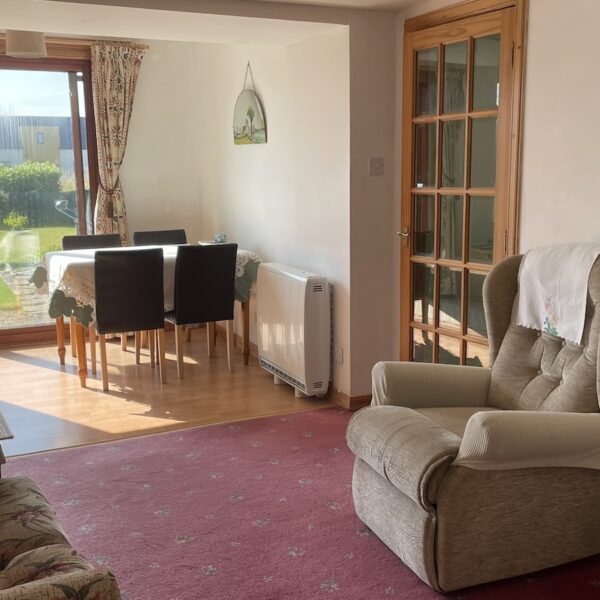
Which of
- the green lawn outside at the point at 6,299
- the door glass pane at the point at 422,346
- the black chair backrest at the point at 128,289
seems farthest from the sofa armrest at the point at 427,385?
the green lawn outside at the point at 6,299

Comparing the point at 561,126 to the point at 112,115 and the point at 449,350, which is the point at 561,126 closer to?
the point at 449,350

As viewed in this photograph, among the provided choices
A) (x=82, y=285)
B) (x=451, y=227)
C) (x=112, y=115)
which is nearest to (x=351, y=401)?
(x=451, y=227)

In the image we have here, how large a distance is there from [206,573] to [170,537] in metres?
0.32

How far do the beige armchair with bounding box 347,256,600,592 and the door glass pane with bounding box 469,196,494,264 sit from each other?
2.75 ft

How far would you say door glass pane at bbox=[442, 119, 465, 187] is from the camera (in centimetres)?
371

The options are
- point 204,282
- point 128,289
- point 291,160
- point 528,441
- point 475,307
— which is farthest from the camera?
point 204,282

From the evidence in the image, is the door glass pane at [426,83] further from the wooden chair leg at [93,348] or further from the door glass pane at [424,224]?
the wooden chair leg at [93,348]

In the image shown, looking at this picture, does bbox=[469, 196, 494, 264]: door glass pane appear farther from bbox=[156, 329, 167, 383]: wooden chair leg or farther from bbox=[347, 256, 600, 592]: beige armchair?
bbox=[156, 329, 167, 383]: wooden chair leg

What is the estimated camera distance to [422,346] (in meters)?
4.19

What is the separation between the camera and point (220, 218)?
631 cm

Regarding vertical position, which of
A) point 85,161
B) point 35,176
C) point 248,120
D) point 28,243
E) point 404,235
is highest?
point 248,120

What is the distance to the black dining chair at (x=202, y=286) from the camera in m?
4.90

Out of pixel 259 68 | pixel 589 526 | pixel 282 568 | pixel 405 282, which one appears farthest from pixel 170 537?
pixel 259 68

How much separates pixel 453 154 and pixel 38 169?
147 inches
